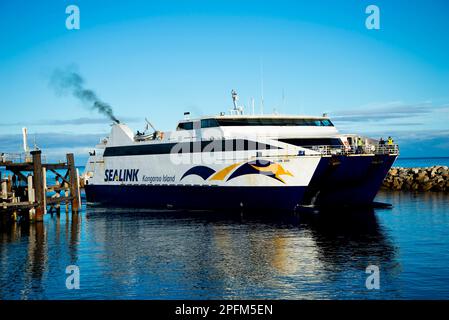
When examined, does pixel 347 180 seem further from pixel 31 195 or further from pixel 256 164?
pixel 31 195

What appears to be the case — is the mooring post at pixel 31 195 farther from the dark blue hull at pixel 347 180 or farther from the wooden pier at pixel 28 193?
the dark blue hull at pixel 347 180

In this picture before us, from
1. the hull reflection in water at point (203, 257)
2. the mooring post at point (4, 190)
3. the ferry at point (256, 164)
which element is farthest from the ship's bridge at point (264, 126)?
the mooring post at point (4, 190)

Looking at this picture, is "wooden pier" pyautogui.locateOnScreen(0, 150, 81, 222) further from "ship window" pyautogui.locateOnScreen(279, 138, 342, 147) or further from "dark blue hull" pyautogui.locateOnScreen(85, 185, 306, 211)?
"ship window" pyautogui.locateOnScreen(279, 138, 342, 147)

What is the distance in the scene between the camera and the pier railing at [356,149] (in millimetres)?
30441

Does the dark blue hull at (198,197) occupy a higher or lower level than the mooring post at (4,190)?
lower

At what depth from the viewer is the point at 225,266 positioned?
19344mm

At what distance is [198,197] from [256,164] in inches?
222

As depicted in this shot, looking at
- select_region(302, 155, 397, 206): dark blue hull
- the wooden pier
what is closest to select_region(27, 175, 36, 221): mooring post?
the wooden pier

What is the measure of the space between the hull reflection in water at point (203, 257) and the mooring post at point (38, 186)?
1.38 m

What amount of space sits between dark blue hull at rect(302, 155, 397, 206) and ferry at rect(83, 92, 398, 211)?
0.06 m

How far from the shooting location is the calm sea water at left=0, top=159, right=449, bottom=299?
16.5 meters

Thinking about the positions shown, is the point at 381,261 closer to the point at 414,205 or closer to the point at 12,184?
the point at 414,205

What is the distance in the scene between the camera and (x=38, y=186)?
31781mm
